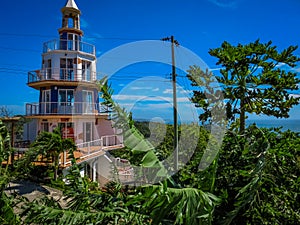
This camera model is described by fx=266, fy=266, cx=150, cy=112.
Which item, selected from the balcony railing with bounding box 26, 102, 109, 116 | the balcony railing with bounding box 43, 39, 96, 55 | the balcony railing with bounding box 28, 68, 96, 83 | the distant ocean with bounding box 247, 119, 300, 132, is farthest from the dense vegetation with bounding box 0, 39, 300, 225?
the balcony railing with bounding box 43, 39, 96, 55

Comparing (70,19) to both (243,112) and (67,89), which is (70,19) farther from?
(243,112)

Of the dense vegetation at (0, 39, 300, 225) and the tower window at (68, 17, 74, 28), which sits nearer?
the dense vegetation at (0, 39, 300, 225)

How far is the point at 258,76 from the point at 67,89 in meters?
18.9

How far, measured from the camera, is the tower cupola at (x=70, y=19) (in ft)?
71.8

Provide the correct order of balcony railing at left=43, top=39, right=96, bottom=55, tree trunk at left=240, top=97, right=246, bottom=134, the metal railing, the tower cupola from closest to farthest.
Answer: tree trunk at left=240, top=97, right=246, bottom=134 < the metal railing < balcony railing at left=43, top=39, right=96, bottom=55 < the tower cupola

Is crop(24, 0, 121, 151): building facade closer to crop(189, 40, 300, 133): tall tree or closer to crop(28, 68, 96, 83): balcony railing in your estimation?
crop(28, 68, 96, 83): balcony railing

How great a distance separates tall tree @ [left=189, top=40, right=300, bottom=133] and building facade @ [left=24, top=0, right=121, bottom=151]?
16.6 metres

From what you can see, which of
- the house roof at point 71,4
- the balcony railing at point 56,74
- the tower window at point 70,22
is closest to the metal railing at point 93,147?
the balcony railing at point 56,74

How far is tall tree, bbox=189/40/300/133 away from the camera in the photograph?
3.67m

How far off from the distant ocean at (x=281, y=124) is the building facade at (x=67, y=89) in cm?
1615

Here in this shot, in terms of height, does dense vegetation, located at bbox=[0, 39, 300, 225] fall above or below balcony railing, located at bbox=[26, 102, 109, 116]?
below

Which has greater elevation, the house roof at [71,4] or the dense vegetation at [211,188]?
the house roof at [71,4]

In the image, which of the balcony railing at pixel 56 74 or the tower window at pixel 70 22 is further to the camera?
the tower window at pixel 70 22

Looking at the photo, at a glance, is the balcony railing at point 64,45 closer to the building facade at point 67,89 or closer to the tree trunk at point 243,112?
the building facade at point 67,89
